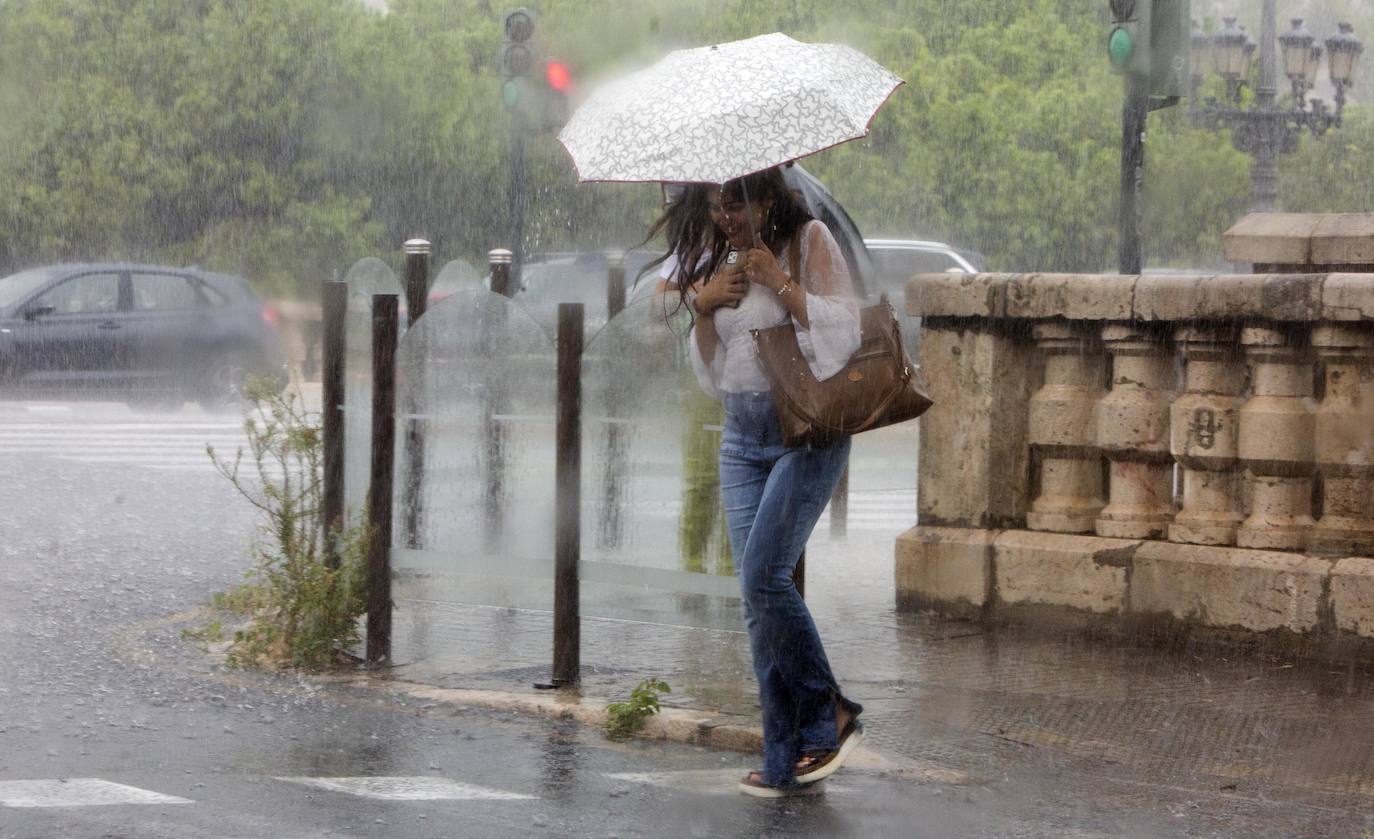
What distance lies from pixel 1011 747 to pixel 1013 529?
2.13 m

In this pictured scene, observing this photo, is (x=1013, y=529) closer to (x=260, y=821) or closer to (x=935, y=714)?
(x=935, y=714)

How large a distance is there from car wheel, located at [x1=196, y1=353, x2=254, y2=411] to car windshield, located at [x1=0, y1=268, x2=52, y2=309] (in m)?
1.94

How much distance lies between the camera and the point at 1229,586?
7.43 metres

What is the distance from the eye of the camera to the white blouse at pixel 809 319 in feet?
17.4

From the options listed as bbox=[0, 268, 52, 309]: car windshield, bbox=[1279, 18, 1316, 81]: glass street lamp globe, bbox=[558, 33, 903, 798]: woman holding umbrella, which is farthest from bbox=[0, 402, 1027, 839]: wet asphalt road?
bbox=[1279, 18, 1316, 81]: glass street lamp globe

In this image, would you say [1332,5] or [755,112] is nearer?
[755,112]

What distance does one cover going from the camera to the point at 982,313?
26.3ft

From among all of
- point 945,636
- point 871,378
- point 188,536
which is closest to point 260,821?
point 871,378

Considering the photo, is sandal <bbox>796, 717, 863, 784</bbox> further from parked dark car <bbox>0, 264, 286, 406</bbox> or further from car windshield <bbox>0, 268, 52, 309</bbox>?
car windshield <bbox>0, 268, 52, 309</bbox>

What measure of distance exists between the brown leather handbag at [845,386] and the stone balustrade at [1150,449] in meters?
2.46

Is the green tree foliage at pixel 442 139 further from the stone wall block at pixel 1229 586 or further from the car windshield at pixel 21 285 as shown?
the stone wall block at pixel 1229 586

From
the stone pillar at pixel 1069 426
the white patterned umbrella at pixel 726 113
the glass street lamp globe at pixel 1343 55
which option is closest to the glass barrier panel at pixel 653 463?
the white patterned umbrella at pixel 726 113

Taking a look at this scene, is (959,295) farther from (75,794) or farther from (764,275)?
(75,794)

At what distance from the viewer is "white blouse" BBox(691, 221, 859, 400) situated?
5312mm
